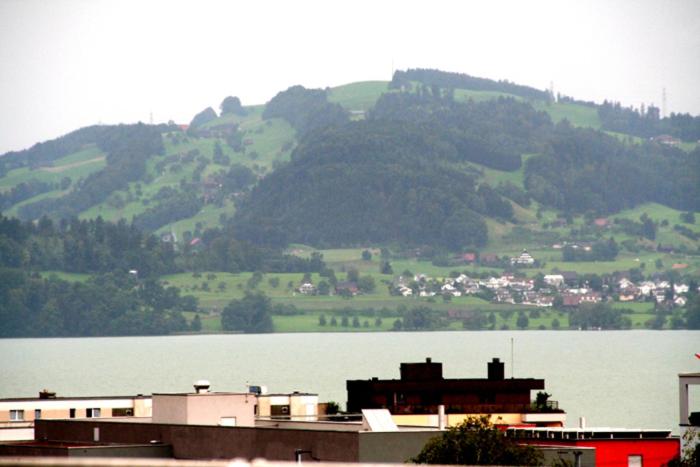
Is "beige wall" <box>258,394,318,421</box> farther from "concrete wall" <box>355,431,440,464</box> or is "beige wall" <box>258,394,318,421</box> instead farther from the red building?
"concrete wall" <box>355,431,440,464</box>

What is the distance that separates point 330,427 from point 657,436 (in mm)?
7559

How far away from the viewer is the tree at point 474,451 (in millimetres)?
35938

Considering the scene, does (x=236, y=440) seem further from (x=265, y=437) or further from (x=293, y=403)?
(x=293, y=403)

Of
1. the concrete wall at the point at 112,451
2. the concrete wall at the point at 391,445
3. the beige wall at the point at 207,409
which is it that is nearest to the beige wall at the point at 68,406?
the beige wall at the point at 207,409

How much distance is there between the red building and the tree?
4.71 m

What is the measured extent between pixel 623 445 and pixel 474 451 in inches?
283

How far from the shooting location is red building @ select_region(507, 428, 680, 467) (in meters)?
42.2

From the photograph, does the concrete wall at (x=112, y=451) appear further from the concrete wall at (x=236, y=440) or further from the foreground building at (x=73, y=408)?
the foreground building at (x=73, y=408)

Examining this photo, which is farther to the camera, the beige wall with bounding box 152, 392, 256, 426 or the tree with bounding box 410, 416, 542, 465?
the beige wall with bounding box 152, 392, 256, 426

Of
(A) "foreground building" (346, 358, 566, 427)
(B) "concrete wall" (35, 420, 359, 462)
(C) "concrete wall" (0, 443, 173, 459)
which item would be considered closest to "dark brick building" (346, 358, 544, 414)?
(A) "foreground building" (346, 358, 566, 427)

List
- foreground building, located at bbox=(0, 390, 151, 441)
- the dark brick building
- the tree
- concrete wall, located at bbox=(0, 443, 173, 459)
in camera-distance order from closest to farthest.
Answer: the tree, concrete wall, located at bbox=(0, 443, 173, 459), foreground building, located at bbox=(0, 390, 151, 441), the dark brick building

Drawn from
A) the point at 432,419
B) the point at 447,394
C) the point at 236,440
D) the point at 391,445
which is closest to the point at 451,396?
the point at 447,394

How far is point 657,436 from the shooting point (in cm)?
4434

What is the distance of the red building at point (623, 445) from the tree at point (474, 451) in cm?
471
